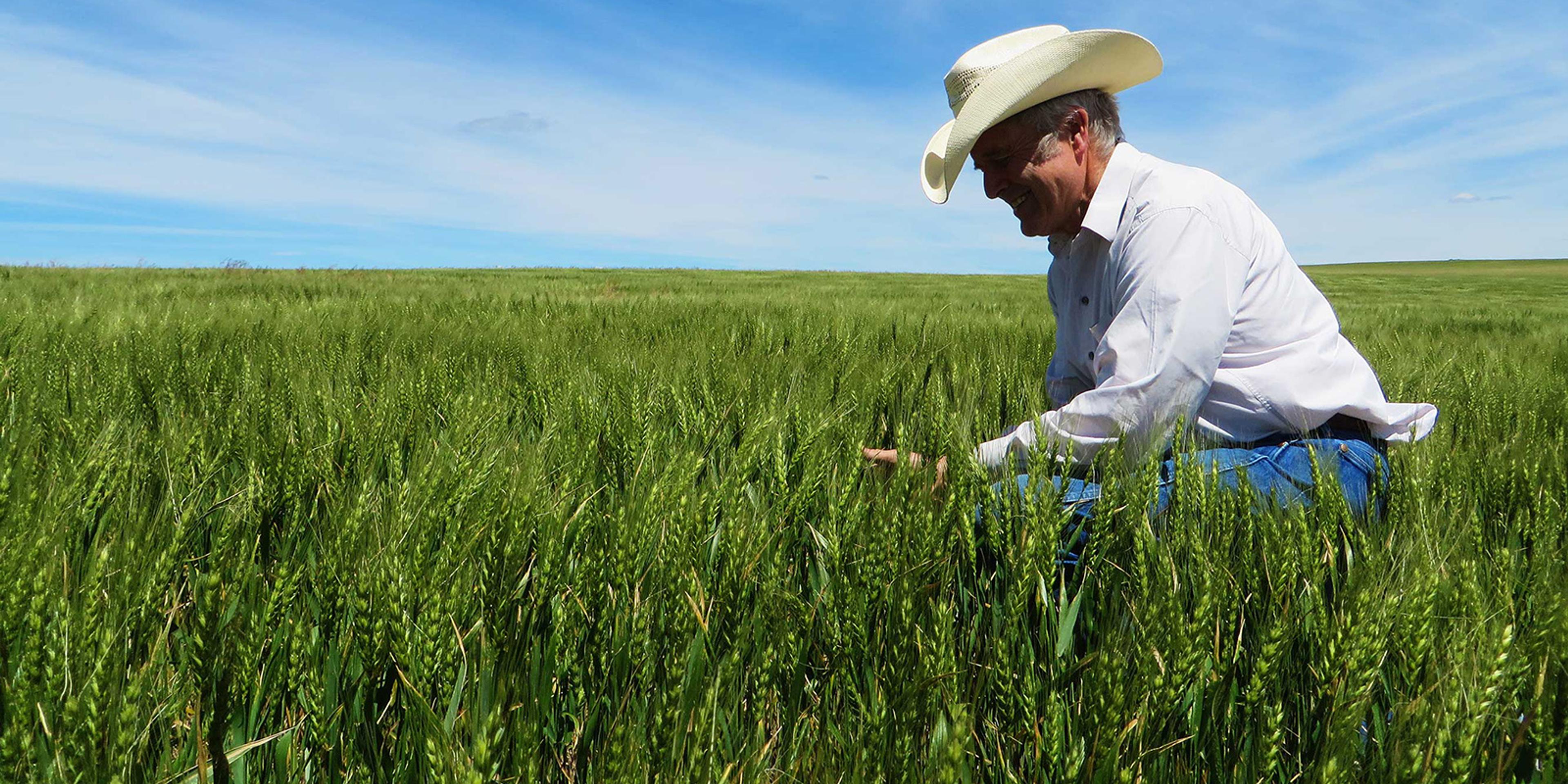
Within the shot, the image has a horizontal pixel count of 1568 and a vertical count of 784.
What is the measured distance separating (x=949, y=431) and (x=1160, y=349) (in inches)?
23.1

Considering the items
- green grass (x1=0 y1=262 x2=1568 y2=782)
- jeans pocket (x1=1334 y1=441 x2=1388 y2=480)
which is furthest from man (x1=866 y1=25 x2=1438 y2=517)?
green grass (x1=0 y1=262 x2=1568 y2=782)

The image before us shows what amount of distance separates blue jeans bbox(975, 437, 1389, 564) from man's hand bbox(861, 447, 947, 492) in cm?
14

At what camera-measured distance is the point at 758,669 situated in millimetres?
1025

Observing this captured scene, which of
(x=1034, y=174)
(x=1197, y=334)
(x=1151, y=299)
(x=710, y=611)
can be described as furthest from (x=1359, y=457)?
(x=710, y=611)

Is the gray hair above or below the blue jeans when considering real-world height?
above

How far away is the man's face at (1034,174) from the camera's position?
7.38 ft

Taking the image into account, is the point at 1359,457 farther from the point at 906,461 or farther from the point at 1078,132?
the point at 906,461

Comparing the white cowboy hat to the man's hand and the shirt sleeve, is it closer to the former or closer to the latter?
the shirt sleeve

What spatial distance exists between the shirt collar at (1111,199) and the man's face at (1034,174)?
100mm

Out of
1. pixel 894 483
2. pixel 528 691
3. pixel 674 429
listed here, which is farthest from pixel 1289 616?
pixel 674 429

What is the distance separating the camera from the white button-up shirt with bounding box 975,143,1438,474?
72.6 inches

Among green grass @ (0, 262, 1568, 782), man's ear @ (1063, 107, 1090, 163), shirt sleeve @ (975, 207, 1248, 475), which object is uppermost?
man's ear @ (1063, 107, 1090, 163)

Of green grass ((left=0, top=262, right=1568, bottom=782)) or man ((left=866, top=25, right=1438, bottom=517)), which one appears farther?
man ((left=866, top=25, right=1438, bottom=517))

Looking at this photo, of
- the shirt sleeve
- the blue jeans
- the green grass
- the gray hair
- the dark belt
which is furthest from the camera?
the gray hair
